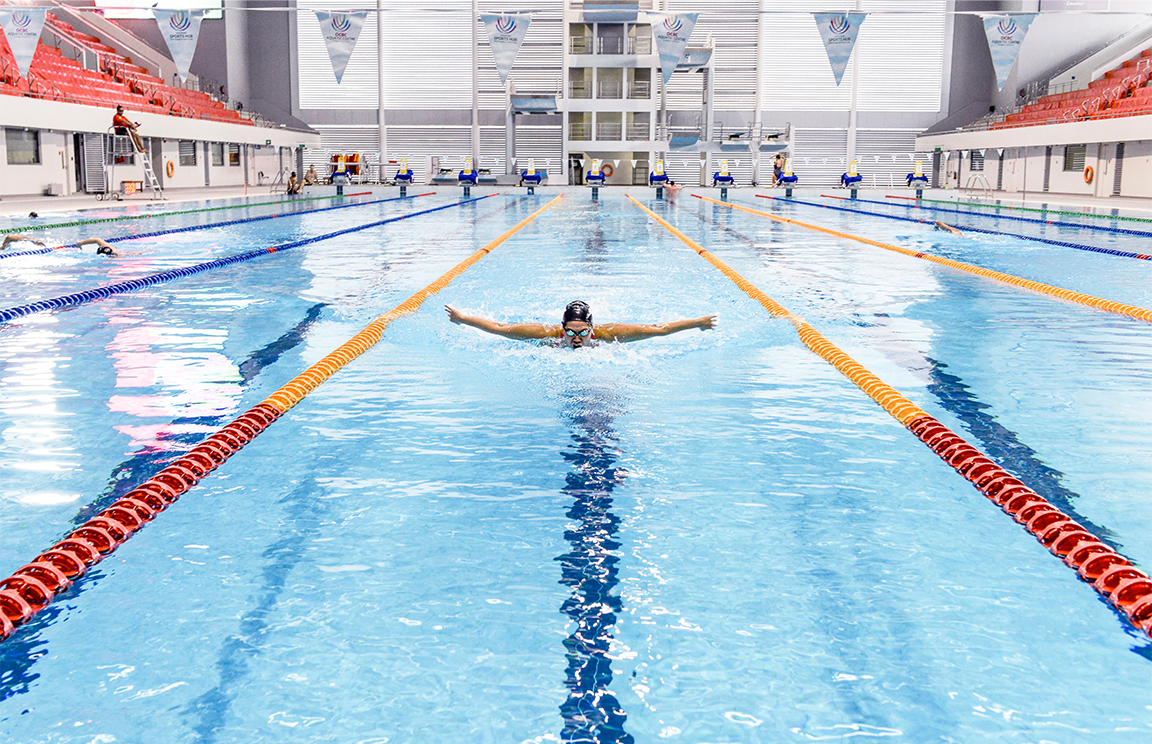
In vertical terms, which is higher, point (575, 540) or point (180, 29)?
point (180, 29)

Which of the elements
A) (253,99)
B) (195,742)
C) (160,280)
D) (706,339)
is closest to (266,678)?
(195,742)

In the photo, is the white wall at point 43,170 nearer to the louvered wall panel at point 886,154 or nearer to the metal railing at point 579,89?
the metal railing at point 579,89

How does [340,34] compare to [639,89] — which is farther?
[639,89]

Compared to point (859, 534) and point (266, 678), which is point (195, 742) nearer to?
point (266, 678)

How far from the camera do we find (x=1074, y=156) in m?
26.4

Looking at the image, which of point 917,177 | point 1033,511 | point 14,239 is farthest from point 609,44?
point 1033,511

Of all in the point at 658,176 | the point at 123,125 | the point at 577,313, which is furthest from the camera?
the point at 658,176

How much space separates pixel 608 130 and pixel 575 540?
118ft

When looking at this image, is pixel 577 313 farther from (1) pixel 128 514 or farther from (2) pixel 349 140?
(2) pixel 349 140

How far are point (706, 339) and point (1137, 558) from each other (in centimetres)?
359

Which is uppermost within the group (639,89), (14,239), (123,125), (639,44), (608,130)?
(639,44)

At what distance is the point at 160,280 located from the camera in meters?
8.86

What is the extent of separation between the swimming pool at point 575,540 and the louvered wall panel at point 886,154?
107 feet

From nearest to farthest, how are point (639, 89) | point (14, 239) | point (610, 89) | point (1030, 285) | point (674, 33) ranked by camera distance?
point (1030, 285), point (14, 239), point (674, 33), point (639, 89), point (610, 89)
